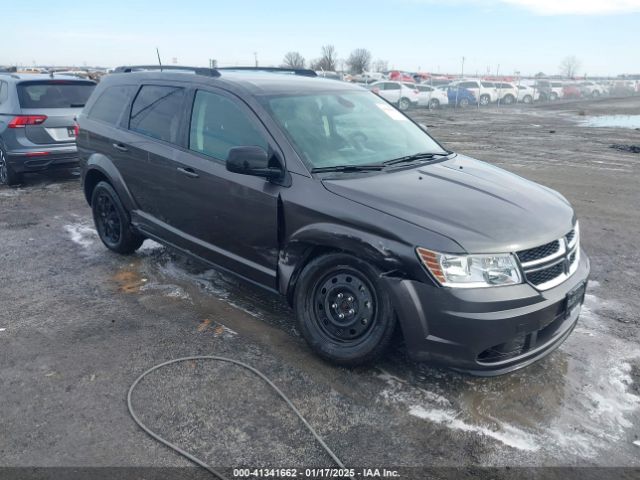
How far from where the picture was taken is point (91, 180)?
19.3 ft

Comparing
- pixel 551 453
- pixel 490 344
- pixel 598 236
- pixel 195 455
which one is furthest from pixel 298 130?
pixel 598 236

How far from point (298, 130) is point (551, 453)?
2.56m

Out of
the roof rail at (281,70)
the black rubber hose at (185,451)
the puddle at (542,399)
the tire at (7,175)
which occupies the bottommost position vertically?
the puddle at (542,399)

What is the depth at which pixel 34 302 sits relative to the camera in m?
4.68

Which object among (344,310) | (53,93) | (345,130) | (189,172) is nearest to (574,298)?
(344,310)

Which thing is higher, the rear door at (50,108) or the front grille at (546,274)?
the rear door at (50,108)

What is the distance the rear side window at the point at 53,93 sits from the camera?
8.55 m

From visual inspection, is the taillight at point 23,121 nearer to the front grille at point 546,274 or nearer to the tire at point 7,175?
the tire at point 7,175

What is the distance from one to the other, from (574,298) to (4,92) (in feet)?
29.4

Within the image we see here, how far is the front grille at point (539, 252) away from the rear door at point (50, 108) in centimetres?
738

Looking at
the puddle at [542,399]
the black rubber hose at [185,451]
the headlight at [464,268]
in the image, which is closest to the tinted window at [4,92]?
the puddle at [542,399]

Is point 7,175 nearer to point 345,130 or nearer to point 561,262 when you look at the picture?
point 345,130

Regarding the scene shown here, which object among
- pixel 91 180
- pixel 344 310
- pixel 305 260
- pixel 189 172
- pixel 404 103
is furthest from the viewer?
pixel 404 103

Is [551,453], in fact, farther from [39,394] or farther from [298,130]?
[39,394]
